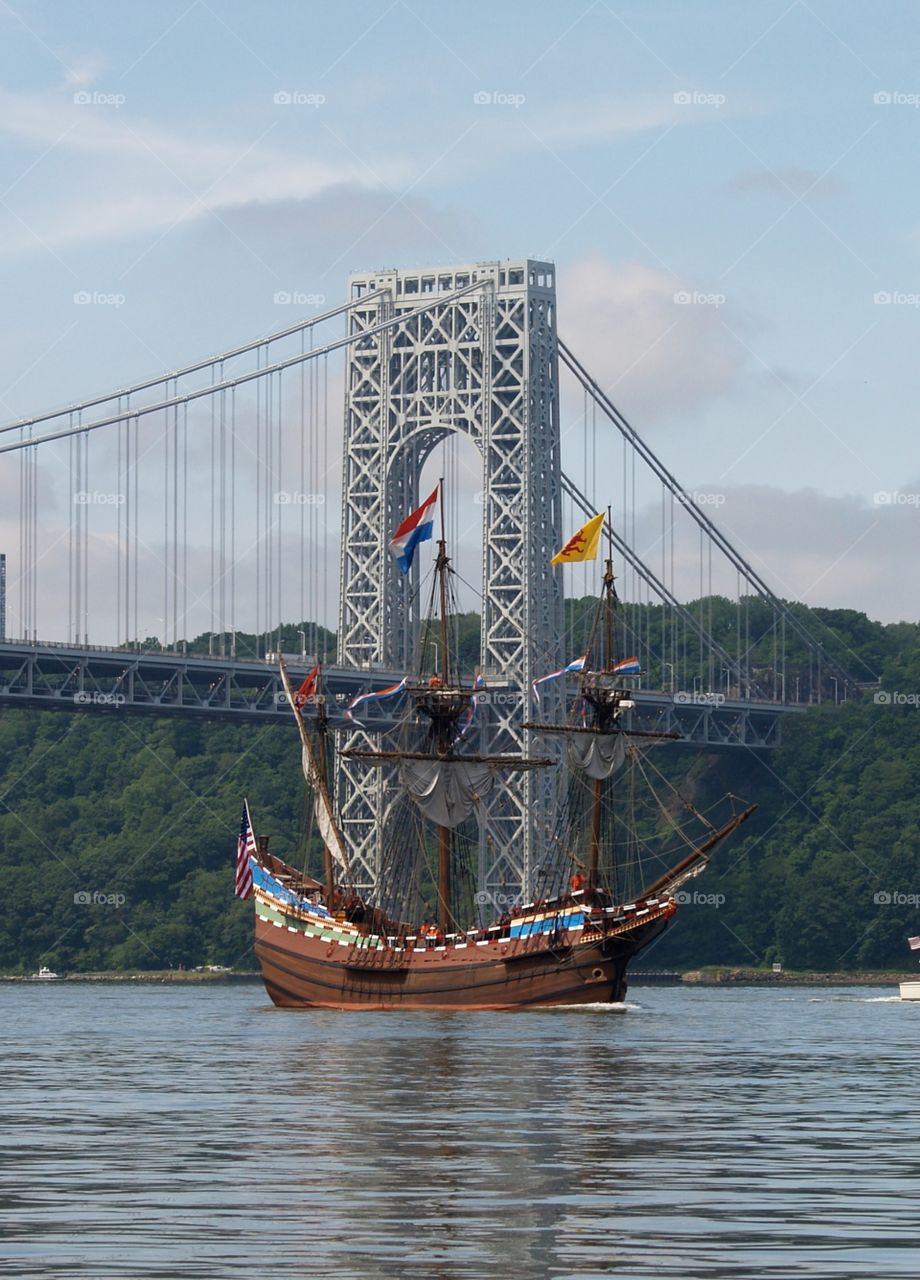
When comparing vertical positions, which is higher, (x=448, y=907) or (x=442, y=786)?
(x=442, y=786)

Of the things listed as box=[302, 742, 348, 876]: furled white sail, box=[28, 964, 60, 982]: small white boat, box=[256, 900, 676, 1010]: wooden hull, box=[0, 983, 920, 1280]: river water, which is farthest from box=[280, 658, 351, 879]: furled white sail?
box=[28, 964, 60, 982]: small white boat

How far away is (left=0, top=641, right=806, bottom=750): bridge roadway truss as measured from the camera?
122188 mm

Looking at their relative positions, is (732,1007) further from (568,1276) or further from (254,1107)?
(568,1276)

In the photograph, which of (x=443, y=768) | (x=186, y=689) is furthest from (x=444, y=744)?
(x=186, y=689)

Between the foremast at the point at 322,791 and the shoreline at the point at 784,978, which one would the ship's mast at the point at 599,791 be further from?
the shoreline at the point at 784,978

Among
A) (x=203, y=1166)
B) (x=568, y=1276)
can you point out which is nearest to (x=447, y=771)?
(x=203, y=1166)

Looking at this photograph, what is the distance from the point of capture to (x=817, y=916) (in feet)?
508

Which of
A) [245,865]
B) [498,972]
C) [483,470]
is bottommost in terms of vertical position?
[498,972]

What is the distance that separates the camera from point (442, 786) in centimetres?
10762

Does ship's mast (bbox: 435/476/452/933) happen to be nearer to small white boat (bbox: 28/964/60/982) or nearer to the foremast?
the foremast

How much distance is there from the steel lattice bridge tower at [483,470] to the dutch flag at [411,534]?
2992 centimetres

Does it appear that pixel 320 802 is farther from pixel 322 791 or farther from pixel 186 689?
pixel 186 689

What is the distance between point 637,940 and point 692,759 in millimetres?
62771

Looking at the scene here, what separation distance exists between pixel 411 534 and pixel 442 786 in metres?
9.28
